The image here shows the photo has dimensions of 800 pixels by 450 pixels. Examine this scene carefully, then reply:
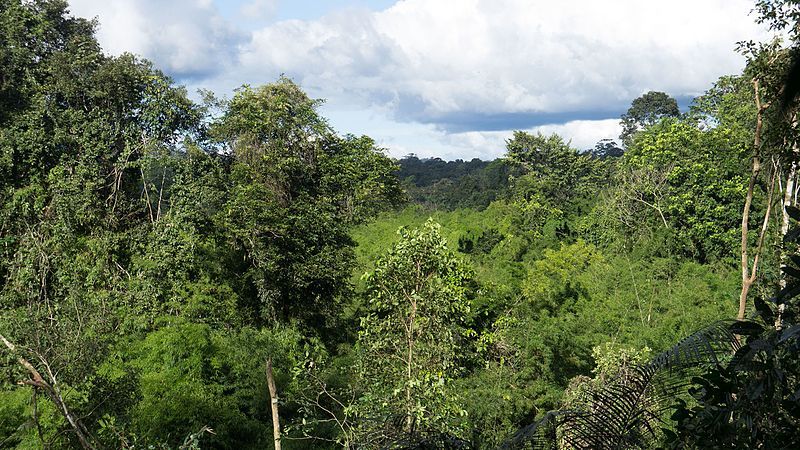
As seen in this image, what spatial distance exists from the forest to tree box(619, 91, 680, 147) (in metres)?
22.0

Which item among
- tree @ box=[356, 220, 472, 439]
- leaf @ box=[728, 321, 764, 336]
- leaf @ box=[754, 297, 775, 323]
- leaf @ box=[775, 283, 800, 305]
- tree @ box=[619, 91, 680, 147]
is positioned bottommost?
tree @ box=[356, 220, 472, 439]

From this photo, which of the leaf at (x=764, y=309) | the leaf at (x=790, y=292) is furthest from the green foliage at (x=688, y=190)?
the leaf at (x=790, y=292)

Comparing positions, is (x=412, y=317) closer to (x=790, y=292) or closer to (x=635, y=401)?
(x=635, y=401)

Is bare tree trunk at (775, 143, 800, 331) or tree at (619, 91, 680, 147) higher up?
tree at (619, 91, 680, 147)

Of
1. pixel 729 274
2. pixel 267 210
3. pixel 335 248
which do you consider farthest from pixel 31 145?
pixel 729 274

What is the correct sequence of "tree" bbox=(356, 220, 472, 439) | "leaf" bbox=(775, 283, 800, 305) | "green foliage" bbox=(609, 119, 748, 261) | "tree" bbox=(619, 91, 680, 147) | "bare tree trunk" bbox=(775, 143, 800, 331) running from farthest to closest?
"tree" bbox=(619, 91, 680, 147), "green foliage" bbox=(609, 119, 748, 261), "tree" bbox=(356, 220, 472, 439), "bare tree trunk" bbox=(775, 143, 800, 331), "leaf" bbox=(775, 283, 800, 305)

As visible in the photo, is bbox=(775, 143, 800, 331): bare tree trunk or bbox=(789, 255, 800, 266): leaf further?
bbox=(775, 143, 800, 331): bare tree trunk

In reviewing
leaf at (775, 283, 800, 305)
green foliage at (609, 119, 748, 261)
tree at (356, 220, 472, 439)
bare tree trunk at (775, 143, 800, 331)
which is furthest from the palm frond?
green foliage at (609, 119, 748, 261)

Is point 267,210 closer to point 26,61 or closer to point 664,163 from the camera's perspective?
point 26,61

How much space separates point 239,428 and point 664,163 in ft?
53.0

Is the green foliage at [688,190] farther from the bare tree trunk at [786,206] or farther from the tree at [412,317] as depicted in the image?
the tree at [412,317]

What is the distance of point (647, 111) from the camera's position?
3922 cm

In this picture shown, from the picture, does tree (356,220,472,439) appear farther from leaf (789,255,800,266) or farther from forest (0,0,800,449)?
leaf (789,255,800,266)

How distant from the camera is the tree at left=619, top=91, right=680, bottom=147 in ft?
122
